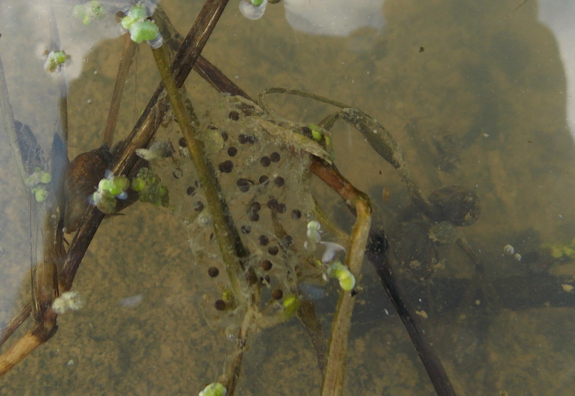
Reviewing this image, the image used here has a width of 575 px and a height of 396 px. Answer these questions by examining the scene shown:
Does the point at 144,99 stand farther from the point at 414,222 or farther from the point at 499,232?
the point at 499,232

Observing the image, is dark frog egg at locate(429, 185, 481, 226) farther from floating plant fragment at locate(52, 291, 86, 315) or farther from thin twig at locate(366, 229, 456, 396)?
floating plant fragment at locate(52, 291, 86, 315)

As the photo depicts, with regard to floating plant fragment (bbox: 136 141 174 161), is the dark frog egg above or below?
below

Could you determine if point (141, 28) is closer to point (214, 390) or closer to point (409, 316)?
point (214, 390)

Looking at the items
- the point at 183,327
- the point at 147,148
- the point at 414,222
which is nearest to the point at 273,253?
the point at 147,148

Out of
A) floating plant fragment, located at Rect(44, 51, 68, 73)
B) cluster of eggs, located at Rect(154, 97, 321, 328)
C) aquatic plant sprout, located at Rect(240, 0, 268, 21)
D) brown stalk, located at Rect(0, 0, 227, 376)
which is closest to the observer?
cluster of eggs, located at Rect(154, 97, 321, 328)

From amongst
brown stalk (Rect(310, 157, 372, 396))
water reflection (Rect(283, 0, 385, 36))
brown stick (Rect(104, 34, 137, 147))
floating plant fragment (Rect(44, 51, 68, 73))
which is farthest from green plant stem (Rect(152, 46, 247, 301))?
water reflection (Rect(283, 0, 385, 36))

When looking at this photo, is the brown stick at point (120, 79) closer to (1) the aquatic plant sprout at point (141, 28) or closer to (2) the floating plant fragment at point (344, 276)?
(1) the aquatic plant sprout at point (141, 28)
